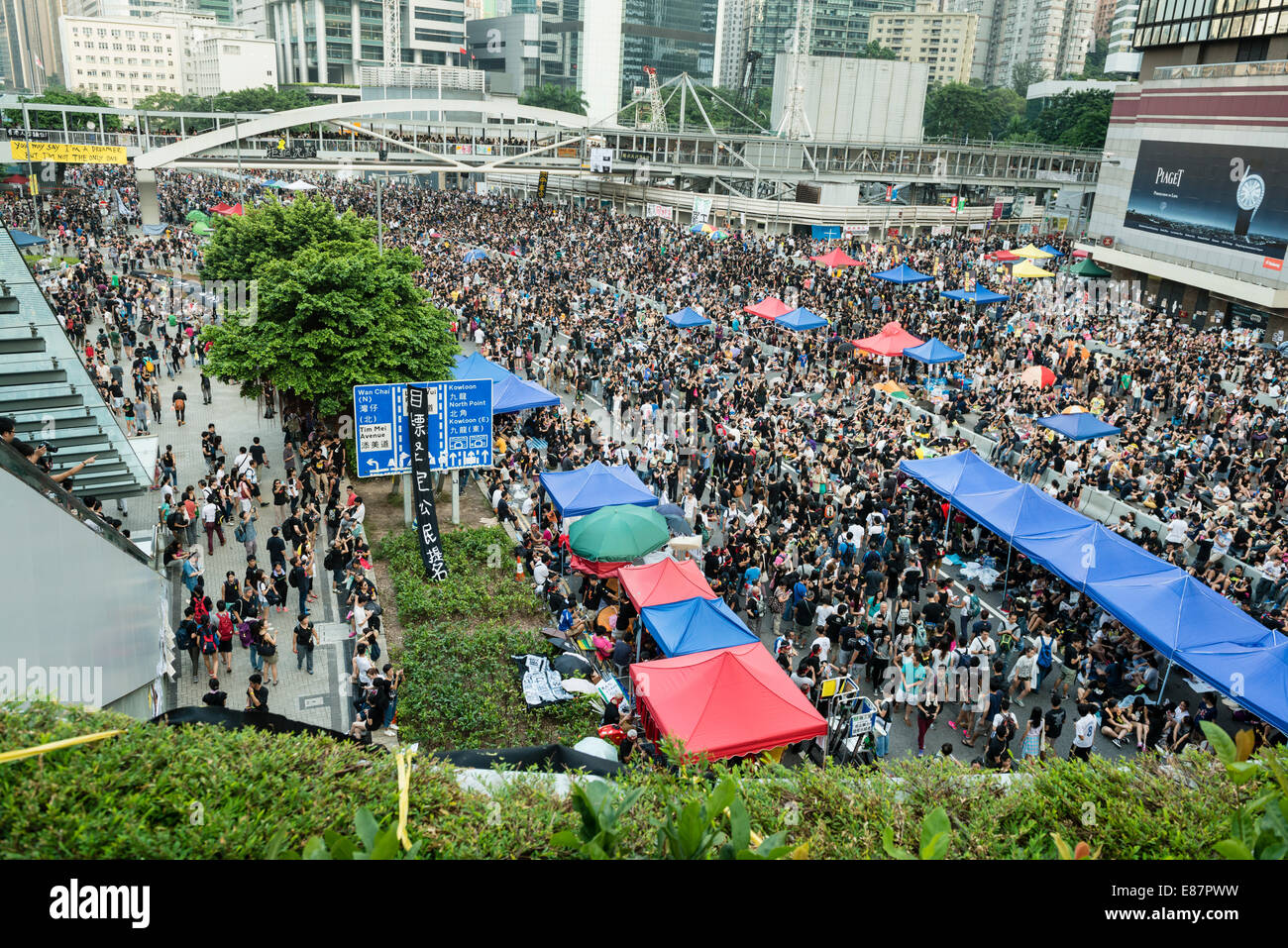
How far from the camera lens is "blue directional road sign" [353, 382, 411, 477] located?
51.0ft

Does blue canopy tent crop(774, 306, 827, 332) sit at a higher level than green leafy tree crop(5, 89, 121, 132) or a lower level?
lower

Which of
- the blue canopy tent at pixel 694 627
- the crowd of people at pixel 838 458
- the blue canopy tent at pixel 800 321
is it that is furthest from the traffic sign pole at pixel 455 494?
the blue canopy tent at pixel 800 321

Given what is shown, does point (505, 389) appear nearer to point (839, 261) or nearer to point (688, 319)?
point (688, 319)

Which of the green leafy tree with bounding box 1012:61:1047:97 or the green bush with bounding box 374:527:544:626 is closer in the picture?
the green bush with bounding box 374:527:544:626

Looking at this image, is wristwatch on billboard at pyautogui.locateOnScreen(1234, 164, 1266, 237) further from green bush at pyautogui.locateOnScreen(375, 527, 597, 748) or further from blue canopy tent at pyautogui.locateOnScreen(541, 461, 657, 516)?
green bush at pyautogui.locateOnScreen(375, 527, 597, 748)

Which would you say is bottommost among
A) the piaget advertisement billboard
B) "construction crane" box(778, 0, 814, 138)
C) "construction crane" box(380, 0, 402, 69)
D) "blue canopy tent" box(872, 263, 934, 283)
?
"blue canopy tent" box(872, 263, 934, 283)

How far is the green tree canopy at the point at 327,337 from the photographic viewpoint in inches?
712

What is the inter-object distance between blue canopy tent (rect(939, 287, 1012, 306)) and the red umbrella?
1062 cm

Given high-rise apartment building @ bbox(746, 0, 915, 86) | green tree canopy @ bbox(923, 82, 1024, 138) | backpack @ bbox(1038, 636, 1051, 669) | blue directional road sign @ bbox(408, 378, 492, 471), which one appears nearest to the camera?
backpack @ bbox(1038, 636, 1051, 669)

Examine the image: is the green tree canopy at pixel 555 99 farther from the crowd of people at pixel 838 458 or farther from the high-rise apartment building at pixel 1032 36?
the high-rise apartment building at pixel 1032 36

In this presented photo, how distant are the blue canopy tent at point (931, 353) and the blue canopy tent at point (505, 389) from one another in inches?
450

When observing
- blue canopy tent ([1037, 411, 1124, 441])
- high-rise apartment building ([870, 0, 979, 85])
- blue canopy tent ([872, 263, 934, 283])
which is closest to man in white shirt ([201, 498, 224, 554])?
blue canopy tent ([1037, 411, 1124, 441])
